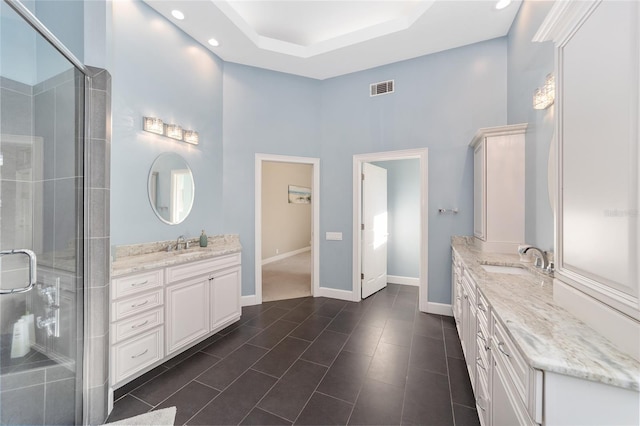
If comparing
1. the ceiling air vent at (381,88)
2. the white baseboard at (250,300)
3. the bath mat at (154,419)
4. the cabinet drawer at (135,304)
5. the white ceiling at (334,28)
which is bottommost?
the bath mat at (154,419)

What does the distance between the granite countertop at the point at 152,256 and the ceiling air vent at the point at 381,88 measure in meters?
3.07

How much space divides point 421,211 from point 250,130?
2806mm

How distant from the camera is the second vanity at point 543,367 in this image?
740mm

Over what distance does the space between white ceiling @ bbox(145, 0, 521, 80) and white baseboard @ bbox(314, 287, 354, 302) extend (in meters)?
3.51

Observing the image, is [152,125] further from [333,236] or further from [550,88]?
[550,88]

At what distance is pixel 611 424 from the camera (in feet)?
2.44

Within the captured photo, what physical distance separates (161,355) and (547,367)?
2699mm

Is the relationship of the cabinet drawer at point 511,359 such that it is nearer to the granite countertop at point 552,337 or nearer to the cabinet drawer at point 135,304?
the granite countertop at point 552,337

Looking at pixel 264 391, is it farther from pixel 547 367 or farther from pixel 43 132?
pixel 43 132

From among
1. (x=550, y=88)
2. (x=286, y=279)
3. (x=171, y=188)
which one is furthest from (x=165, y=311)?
(x=550, y=88)

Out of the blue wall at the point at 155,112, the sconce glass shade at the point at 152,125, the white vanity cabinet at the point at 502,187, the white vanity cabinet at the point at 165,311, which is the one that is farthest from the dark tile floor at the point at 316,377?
the sconce glass shade at the point at 152,125

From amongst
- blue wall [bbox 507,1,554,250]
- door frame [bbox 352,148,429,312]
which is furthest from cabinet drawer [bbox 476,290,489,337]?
door frame [bbox 352,148,429,312]

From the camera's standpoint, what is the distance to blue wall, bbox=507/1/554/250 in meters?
2.01

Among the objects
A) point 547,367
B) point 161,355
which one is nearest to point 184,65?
point 161,355
